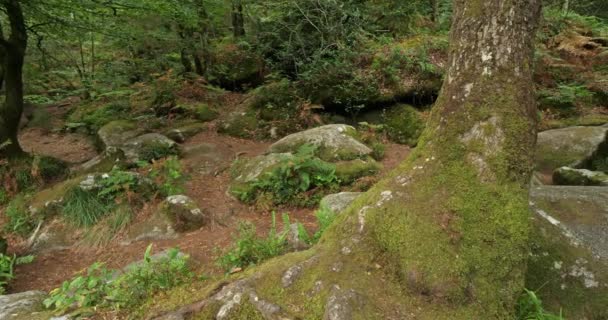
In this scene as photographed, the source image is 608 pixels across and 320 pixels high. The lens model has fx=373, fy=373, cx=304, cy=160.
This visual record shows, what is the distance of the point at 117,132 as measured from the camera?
9945mm

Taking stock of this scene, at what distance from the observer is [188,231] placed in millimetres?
5867

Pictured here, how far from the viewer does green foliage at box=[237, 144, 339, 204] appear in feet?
20.8

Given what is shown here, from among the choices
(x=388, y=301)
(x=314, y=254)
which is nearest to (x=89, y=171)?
(x=314, y=254)

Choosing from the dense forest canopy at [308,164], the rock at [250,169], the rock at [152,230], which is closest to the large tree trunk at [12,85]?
the dense forest canopy at [308,164]

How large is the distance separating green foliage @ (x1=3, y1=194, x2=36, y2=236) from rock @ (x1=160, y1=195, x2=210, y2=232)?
7.40 ft

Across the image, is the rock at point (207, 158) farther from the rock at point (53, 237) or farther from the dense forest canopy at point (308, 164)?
the rock at point (53, 237)

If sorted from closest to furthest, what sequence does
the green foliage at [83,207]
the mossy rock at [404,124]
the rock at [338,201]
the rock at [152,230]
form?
1. the rock at [338,201]
2. the rock at [152,230]
3. the green foliage at [83,207]
4. the mossy rock at [404,124]

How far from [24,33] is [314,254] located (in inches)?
322

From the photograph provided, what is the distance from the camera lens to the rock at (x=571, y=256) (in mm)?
2766

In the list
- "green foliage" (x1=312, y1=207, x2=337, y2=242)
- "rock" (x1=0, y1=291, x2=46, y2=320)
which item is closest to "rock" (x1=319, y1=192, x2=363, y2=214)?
"green foliage" (x1=312, y1=207, x2=337, y2=242)

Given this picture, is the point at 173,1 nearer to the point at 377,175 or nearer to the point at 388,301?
the point at 377,175

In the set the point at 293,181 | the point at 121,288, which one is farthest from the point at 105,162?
the point at 121,288

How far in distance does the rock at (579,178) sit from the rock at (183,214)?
5.75m

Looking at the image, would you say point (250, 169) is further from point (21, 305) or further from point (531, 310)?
point (531, 310)
